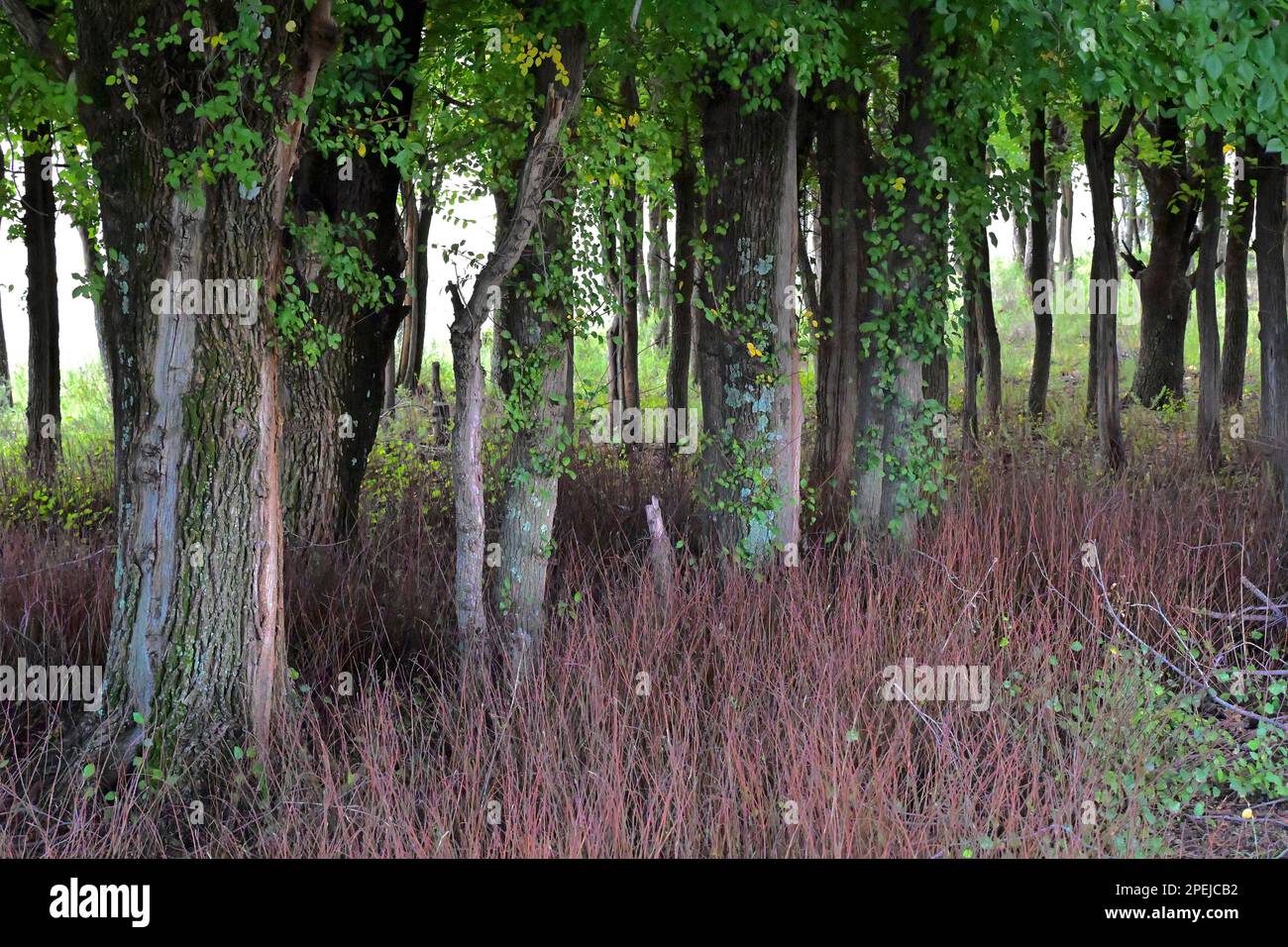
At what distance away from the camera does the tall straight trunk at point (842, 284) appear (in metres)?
9.07

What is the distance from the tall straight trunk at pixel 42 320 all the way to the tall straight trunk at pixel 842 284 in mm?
7093

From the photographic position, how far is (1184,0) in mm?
4992

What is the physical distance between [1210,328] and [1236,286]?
92.4 inches

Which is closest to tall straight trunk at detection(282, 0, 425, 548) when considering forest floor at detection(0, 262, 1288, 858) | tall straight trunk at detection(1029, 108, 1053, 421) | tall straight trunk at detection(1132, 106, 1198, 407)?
forest floor at detection(0, 262, 1288, 858)

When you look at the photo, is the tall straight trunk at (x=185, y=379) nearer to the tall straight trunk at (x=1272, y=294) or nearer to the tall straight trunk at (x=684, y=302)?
the tall straight trunk at (x=684, y=302)

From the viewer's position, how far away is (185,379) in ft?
16.3

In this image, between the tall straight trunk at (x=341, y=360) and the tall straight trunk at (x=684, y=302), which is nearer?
the tall straight trunk at (x=341, y=360)

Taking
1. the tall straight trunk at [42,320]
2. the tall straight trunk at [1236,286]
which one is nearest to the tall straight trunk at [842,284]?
the tall straight trunk at [1236,286]

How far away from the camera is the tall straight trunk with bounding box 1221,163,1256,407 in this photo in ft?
34.8

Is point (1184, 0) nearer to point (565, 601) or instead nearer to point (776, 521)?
point (776, 521)

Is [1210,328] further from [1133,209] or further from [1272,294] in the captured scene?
[1133,209]

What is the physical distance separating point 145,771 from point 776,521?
12.7ft

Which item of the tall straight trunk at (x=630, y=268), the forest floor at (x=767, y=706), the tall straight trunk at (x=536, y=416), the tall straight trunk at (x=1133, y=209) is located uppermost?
the tall straight trunk at (x=1133, y=209)

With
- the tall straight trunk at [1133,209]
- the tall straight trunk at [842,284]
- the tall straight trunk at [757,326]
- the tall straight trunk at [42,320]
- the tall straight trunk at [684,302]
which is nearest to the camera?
the tall straight trunk at [757,326]
